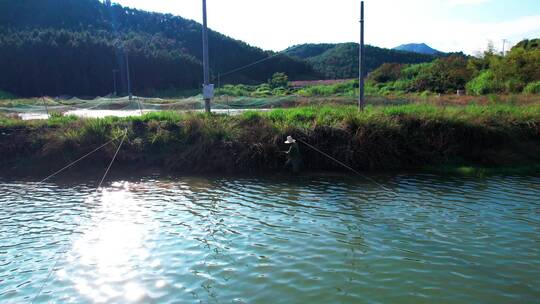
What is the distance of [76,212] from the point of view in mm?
11164

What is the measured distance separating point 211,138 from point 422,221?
362 inches

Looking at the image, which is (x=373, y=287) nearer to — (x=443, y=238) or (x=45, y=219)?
(x=443, y=238)

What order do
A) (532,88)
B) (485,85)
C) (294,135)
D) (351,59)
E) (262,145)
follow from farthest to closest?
(351,59), (485,85), (532,88), (294,135), (262,145)

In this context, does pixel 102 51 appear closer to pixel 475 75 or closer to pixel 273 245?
pixel 475 75

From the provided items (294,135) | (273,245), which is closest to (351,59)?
(294,135)

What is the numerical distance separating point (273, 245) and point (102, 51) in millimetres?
97220

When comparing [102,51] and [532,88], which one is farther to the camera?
[102,51]

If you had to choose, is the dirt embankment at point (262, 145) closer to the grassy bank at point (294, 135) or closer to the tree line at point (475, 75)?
the grassy bank at point (294, 135)

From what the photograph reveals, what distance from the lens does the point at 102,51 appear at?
317ft

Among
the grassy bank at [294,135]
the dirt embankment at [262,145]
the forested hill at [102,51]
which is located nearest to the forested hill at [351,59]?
the forested hill at [102,51]

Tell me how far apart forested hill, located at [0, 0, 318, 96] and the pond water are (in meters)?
81.2

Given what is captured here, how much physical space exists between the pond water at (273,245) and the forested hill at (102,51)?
81.2 metres

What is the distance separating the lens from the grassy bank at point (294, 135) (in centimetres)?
1675

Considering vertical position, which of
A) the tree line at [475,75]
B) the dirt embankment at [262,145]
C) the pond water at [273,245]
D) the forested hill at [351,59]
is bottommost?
the pond water at [273,245]
